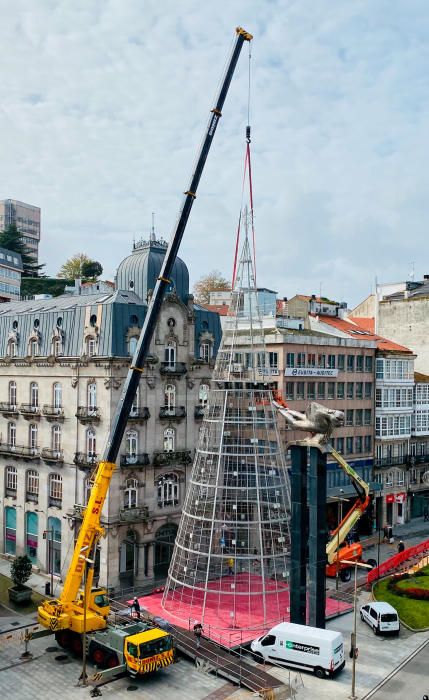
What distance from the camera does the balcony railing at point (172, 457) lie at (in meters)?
59.5

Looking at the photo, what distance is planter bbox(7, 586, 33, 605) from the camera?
53.8m

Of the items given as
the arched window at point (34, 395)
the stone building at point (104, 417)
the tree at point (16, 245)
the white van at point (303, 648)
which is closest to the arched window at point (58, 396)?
the stone building at point (104, 417)

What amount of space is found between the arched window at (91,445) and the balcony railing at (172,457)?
5279mm

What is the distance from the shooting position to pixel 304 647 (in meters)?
40.7

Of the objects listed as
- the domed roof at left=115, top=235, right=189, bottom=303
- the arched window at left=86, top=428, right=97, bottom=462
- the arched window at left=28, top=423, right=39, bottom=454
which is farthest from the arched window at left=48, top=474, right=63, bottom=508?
the domed roof at left=115, top=235, right=189, bottom=303

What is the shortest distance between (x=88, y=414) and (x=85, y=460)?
3944mm

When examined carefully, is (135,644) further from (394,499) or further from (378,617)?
(394,499)

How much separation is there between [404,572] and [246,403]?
2328cm

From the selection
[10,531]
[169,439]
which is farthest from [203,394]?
[10,531]

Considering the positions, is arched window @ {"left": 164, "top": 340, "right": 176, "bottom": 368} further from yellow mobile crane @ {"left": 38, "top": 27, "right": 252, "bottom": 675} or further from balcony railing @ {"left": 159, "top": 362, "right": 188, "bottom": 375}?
yellow mobile crane @ {"left": 38, "top": 27, "right": 252, "bottom": 675}

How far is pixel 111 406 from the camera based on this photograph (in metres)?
56.5

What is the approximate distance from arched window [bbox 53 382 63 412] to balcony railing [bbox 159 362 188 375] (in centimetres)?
946

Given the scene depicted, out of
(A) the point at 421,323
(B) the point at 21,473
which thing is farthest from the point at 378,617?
(A) the point at 421,323

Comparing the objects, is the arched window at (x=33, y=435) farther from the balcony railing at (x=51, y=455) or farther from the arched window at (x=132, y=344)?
the arched window at (x=132, y=344)
